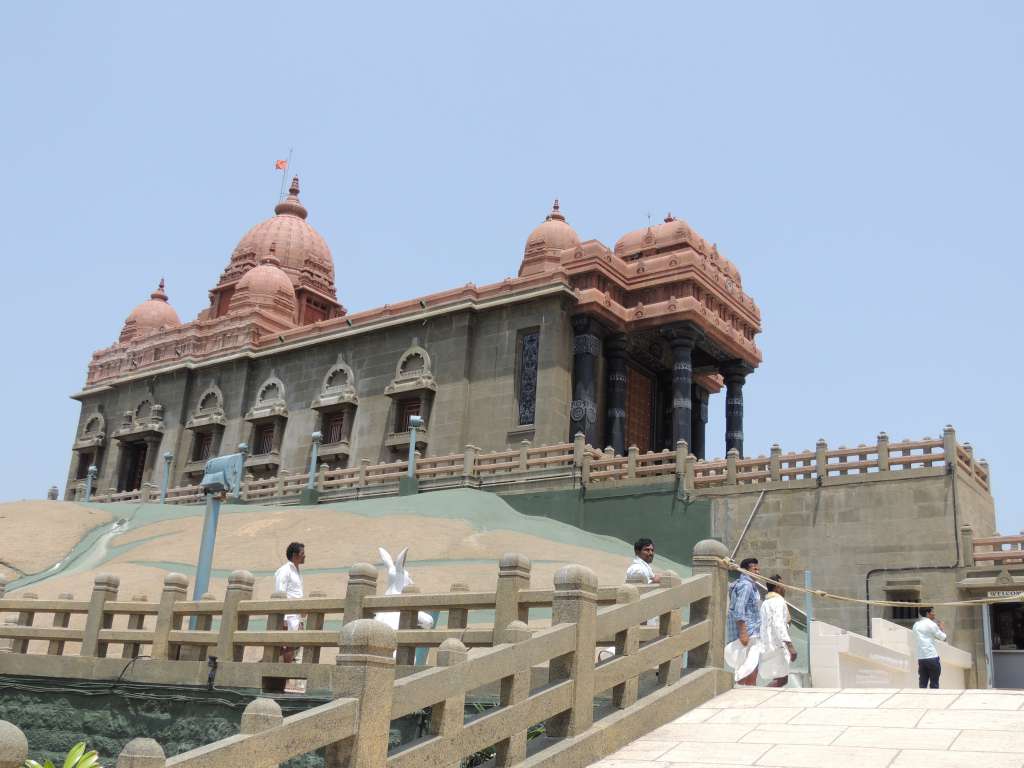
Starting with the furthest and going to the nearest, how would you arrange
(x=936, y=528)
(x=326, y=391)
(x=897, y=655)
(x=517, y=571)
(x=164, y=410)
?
(x=164, y=410) < (x=326, y=391) < (x=936, y=528) < (x=897, y=655) < (x=517, y=571)

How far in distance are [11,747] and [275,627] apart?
6.40 meters

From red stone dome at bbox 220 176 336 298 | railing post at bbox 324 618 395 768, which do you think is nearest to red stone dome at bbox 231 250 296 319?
red stone dome at bbox 220 176 336 298

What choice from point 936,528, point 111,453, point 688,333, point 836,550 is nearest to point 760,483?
point 836,550

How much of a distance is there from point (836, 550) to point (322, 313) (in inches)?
1264

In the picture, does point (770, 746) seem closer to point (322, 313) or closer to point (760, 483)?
point (760, 483)

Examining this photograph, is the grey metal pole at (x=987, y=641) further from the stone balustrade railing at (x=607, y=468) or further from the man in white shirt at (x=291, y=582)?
the man in white shirt at (x=291, y=582)

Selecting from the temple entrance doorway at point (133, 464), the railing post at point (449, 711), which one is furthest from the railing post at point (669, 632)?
the temple entrance doorway at point (133, 464)

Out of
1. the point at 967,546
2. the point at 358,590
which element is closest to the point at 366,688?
the point at 358,590

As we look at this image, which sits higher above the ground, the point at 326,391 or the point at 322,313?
the point at 322,313

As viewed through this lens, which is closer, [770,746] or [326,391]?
[770,746]

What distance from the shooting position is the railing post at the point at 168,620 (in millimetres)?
12164

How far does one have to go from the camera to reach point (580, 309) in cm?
3256

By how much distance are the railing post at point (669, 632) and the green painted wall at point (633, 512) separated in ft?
51.2

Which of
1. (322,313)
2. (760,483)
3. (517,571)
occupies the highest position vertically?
(322,313)
